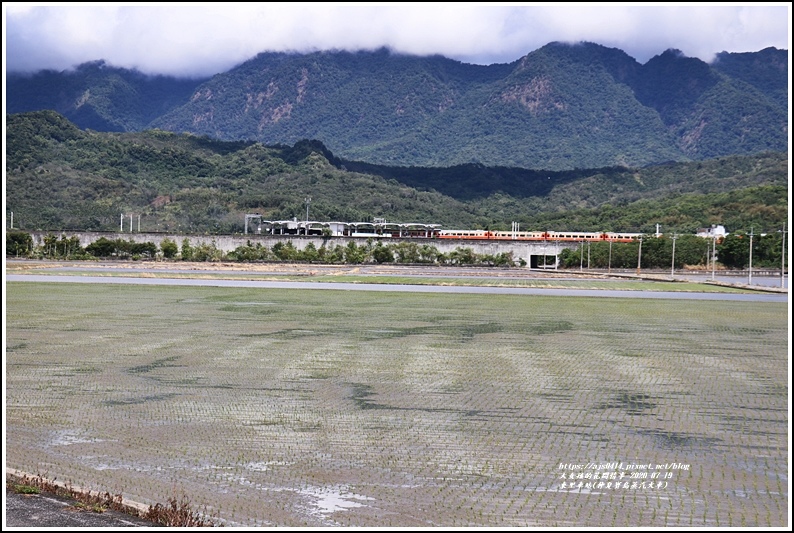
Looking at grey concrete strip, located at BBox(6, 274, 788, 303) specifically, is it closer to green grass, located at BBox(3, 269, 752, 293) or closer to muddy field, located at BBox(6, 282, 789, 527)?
green grass, located at BBox(3, 269, 752, 293)

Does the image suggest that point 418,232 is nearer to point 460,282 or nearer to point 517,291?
point 460,282

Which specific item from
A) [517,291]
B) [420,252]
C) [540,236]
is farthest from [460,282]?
[540,236]

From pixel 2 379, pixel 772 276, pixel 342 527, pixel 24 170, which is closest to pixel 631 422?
pixel 342 527

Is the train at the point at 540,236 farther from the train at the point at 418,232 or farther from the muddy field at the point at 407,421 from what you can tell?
the muddy field at the point at 407,421

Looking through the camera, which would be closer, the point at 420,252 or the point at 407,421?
the point at 407,421

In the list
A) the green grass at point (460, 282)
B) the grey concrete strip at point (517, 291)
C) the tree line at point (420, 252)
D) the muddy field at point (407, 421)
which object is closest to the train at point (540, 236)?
the tree line at point (420, 252)

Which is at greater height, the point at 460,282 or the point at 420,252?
the point at 420,252

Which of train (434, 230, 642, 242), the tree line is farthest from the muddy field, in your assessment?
train (434, 230, 642, 242)

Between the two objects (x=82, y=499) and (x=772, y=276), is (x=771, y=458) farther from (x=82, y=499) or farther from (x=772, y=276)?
(x=772, y=276)
